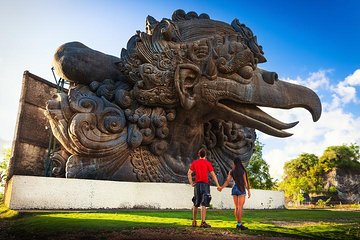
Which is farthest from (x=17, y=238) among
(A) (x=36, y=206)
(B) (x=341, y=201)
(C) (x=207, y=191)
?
(B) (x=341, y=201)

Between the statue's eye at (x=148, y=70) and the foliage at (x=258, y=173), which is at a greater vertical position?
the statue's eye at (x=148, y=70)

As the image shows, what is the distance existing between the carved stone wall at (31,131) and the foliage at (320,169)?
35.3 m

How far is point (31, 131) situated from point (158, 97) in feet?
11.7

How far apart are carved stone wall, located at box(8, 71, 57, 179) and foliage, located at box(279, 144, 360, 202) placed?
35.3 meters

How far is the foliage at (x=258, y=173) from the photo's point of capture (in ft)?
74.9

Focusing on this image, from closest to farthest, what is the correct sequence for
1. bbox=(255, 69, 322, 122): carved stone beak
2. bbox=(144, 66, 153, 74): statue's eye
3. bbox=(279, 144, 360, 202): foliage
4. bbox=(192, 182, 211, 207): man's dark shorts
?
bbox=(192, 182, 211, 207): man's dark shorts < bbox=(144, 66, 153, 74): statue's eye < bbox=(255, 69, 322, 122): carved stone beak < bbox=(279, 144, 360, 202): foliage

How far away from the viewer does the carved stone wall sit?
25.8ft

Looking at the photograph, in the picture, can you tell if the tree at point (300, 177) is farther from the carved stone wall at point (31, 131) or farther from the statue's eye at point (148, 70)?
Answer: the statue's eye at point (148, 70)

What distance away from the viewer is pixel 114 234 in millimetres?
3504

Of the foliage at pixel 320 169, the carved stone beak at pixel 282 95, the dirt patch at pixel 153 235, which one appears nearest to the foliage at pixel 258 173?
the carved stone beak at pixel 282 95

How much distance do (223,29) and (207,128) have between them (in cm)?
278

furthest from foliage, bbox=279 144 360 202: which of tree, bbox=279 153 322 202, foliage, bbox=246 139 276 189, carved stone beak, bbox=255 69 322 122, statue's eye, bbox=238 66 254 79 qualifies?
statue's eye, bbox=238 66 254 79

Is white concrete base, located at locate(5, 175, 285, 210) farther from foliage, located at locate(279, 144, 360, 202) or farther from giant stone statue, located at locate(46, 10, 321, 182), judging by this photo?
foliage, located at locate(279, 144, 360, 202)

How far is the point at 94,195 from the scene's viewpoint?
6238mm
